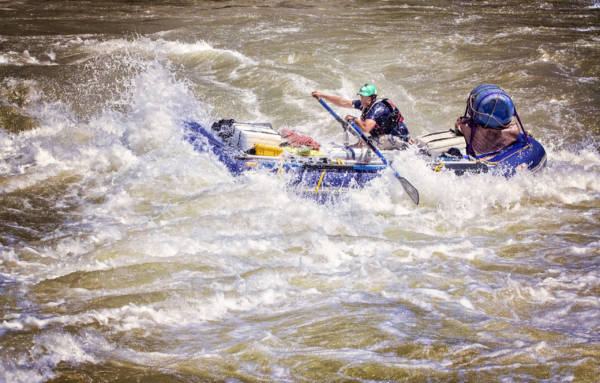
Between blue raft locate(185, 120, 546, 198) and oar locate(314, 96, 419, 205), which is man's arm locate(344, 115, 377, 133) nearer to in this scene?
oar locate(314, 96, 419, 205)

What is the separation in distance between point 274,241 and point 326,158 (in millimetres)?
1505

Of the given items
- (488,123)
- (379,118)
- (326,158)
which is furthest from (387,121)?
(488,123)

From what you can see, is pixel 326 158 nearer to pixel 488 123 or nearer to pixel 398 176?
pixel 398 176

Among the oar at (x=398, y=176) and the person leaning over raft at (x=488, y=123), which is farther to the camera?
the person leaning over raft at (x=488, y=123)

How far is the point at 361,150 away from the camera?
6996mm

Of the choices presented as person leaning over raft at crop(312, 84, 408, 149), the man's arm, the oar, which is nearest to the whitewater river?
the oar

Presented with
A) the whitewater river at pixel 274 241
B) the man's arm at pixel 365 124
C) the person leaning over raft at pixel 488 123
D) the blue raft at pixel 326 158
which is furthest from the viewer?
the person leaning over raft at pixel 488 123

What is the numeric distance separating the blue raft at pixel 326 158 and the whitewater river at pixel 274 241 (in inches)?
6.8

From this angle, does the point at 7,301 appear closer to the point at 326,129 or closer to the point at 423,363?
the point at 423,363

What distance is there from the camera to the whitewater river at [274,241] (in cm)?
381

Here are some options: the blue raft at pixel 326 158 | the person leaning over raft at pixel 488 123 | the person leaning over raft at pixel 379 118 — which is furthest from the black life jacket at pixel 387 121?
the person leaning over raft at pixel 488 123

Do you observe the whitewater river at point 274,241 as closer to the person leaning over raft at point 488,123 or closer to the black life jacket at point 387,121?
the black life jacket at point 387,121

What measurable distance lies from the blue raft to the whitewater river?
17 centimetres

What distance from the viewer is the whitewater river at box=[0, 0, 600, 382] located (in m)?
3.81
